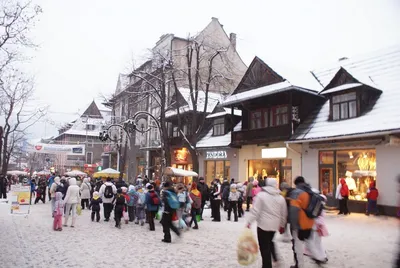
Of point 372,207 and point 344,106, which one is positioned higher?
point 344,106

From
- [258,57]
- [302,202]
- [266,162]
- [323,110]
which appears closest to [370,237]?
[302,202]

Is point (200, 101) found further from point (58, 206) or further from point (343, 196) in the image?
point (58, 206)

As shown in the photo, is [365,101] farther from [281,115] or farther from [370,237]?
[370,237]

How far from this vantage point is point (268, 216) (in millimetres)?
7066

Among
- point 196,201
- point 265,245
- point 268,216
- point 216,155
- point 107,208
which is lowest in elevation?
point 107,208

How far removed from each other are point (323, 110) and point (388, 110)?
4.51 metres

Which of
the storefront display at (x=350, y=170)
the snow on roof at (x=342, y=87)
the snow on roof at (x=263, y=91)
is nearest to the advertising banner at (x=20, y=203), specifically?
the snow on roof at (x=263, y=91)

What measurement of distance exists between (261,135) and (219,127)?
688cm

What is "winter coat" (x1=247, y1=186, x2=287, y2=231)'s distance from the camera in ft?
23.2

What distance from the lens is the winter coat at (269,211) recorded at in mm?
7062

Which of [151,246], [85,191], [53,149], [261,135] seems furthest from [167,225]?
[53,149]

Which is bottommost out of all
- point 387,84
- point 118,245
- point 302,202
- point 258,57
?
point 118,245

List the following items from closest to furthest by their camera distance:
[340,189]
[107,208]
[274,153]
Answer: [107,208] → [340,189] → [274,153]

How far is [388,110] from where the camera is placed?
17906 millimetres
